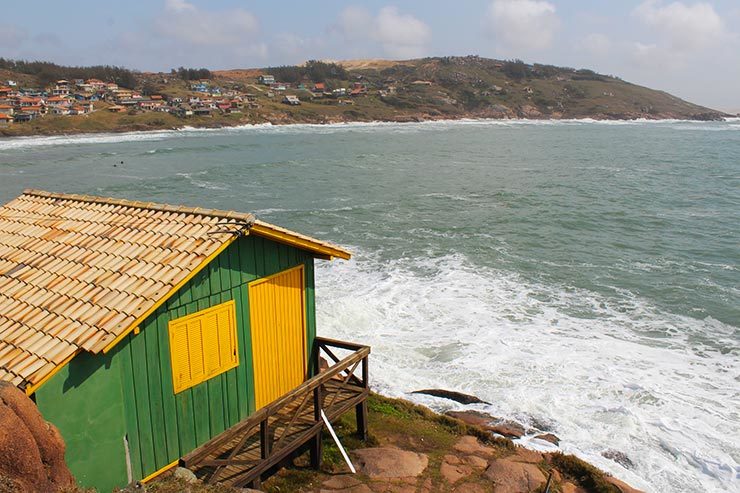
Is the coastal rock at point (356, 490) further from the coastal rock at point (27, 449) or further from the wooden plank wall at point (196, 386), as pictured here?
the coastal rock at point (27, 449)

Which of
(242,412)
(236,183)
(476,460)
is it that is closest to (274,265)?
(242,412)

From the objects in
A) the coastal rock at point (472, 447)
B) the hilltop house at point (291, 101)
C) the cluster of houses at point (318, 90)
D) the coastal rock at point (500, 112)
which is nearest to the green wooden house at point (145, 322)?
the coastal rock at point (472, 447)

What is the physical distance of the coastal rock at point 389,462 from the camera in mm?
8195

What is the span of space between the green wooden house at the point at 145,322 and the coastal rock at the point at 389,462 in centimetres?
150

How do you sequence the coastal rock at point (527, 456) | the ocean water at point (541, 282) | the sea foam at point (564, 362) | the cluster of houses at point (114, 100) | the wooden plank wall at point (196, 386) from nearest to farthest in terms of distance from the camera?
the wooden plank wall at point (196, 386) → the coastal rock at point (527, 456) → the sea foam at point (564, 362) → the ocean water at point (541, 282) → the cluster of houses at point (114, 100)

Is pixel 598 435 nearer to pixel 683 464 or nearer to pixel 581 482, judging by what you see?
pixel 683 464

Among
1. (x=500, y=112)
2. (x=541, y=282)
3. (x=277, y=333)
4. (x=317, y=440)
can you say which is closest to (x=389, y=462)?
(x=317, y=440)

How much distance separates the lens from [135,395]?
653cm

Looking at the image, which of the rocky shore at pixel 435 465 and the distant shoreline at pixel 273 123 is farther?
the distant shoreline at pixel 273 123

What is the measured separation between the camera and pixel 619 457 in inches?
396

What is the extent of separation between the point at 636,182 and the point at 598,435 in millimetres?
39146

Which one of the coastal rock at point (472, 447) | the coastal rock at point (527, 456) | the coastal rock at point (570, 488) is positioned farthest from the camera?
the coastal rock at point (472, 447)

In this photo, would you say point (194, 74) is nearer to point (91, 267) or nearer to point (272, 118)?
point (272, 118)

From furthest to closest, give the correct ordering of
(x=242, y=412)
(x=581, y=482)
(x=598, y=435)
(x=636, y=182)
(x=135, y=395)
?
1. (x=636, y=182)
2. (x=598, y=435)
3. (x=581, y=482)
4. (x=242, y=412)
5. (x=135, y=395)
